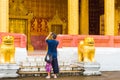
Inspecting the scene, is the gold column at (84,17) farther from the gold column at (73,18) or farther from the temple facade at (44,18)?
the gold column at (73,18)

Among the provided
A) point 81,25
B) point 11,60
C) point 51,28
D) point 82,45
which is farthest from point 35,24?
point 11,60

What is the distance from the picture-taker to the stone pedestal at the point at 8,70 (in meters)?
13.4

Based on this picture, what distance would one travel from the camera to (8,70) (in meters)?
13.5

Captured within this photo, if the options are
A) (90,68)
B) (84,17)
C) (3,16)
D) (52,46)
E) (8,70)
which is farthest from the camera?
(84,17)

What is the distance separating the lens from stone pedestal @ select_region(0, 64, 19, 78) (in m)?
13.4

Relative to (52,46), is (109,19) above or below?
above

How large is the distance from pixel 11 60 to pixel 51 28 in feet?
32.8

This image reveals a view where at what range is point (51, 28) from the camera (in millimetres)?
23500

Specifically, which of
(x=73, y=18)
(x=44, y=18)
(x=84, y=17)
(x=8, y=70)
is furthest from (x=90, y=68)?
(x=44, y=18)

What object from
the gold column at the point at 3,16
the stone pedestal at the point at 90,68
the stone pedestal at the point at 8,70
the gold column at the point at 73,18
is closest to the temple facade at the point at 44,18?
the gold column at the point at 73,18

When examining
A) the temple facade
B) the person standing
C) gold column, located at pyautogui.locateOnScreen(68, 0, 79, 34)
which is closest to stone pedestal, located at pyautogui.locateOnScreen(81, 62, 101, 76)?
the person standing

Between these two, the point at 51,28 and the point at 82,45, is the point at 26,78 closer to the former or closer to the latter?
the point at 82,45

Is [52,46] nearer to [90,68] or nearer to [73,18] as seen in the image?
[90,68]

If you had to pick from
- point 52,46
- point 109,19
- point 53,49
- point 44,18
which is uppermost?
point 44,18
